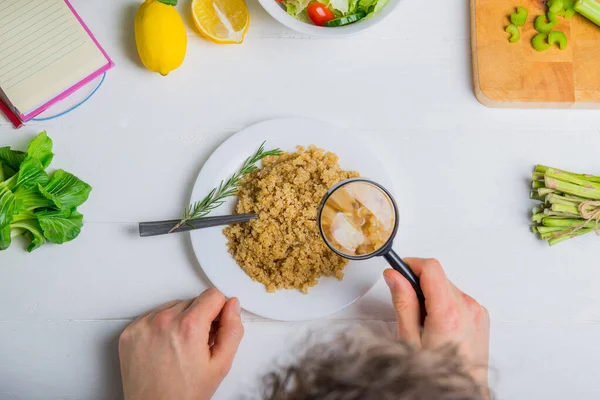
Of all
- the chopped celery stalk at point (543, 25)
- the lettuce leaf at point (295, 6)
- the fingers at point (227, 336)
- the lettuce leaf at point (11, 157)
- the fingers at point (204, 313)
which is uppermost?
the lettuce leaf at point (11, 157)

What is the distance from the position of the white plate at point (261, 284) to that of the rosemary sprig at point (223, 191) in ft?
0.04

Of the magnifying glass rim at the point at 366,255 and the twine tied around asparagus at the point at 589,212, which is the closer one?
the magnifying glass rim at the point at 366,255

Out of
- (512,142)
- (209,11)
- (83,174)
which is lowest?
(512,142)

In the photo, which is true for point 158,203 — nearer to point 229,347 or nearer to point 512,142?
point 229,347

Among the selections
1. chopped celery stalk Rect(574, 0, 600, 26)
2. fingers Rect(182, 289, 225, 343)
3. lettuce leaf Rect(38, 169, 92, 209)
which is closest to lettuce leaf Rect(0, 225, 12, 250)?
lettuce leaf Rect(38, 169, 92, 209)

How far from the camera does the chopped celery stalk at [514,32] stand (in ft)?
4.38

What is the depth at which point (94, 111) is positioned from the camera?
4.43 ft

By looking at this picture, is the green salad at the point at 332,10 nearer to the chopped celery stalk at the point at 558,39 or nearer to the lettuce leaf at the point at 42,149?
the chopped celery stalk at the point at 558,39

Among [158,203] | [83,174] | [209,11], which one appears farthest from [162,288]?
[209,11]

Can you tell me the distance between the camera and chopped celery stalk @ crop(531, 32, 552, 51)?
52.4 inches

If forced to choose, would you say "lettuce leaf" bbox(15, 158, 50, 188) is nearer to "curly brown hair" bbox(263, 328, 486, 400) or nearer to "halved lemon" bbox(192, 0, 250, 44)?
"halved lemon" bbox(192, 0, 250, 44)

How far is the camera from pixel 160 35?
124 centimetres

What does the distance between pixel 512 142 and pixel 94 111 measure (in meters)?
0.95

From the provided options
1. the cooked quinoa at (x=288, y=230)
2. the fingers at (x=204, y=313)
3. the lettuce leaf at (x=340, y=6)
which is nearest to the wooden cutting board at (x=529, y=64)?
the lettuce leaf at (x=340, y=6)
